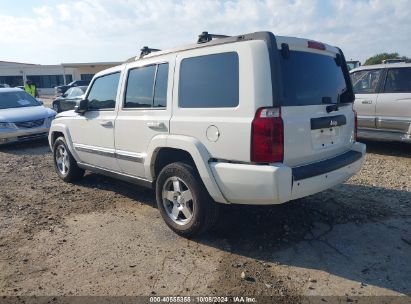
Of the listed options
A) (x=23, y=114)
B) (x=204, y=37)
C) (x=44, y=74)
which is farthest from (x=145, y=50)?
(x=44, y=74)

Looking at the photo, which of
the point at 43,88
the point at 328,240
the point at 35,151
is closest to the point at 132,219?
the point at 328,240

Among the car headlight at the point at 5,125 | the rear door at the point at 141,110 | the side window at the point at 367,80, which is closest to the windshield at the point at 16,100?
the car headlight at the point at 5,125

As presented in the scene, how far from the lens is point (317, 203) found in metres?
4.89

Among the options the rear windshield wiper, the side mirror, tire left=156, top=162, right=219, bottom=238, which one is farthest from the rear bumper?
the side mirror

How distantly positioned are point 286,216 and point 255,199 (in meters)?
1.27

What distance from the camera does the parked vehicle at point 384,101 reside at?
7.08 m

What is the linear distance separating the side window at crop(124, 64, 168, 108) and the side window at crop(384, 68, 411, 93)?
5.19 m

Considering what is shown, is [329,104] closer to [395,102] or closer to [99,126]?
[99,126]

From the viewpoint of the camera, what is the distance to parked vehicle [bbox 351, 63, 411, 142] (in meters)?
7.08

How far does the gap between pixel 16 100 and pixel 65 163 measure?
5.96 m

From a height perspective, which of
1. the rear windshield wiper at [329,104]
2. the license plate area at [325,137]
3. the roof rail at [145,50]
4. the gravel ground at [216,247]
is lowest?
the gravel ground at [216,247]

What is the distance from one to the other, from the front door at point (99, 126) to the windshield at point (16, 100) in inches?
244

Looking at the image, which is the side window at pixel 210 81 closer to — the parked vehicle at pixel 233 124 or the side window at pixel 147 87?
the parked vehicle at pixel 233 124

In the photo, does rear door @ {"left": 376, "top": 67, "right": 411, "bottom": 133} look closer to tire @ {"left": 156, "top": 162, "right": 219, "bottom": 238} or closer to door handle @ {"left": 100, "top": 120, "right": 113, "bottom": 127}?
tire @ {"left": 156, "top": 162, "right": 219, "bottom": 238}
